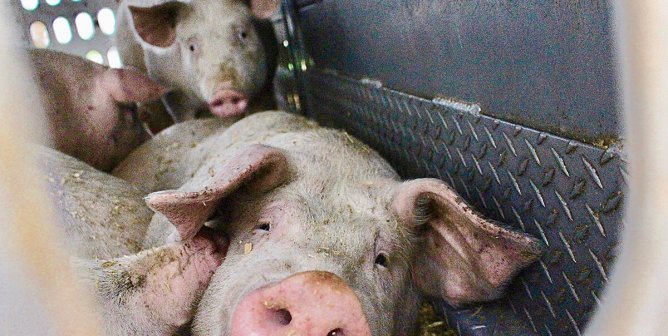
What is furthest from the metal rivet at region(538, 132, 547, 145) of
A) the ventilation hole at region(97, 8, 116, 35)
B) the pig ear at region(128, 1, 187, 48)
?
the ventilation hole at region(97, 8, 116, 35)

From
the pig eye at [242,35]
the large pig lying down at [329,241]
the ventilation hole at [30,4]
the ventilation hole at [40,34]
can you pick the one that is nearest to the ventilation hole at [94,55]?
the ventilation hole at [40,34]

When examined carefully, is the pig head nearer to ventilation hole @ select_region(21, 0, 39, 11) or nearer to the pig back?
the pig back

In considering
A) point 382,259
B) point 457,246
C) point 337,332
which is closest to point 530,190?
point 457,246

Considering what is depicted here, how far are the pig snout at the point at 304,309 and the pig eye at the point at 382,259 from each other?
0.38 m

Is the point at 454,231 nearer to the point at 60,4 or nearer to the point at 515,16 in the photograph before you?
the point at 515,16

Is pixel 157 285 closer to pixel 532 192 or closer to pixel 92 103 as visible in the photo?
pixel 532 192

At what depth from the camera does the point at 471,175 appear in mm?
2141

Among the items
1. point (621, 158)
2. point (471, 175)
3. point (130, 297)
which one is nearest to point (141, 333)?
point (130, 297)

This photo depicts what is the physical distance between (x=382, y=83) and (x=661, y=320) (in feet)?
7.56

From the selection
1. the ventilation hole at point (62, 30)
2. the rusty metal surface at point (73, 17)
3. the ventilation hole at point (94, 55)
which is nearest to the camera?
the rusty metal surface at point (73, 17)

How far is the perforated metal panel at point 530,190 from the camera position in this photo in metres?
1.49

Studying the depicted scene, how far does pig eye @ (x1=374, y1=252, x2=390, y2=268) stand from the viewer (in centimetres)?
185

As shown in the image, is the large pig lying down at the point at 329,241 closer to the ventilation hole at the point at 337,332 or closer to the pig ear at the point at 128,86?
the ventilation hole at the point at 337,332

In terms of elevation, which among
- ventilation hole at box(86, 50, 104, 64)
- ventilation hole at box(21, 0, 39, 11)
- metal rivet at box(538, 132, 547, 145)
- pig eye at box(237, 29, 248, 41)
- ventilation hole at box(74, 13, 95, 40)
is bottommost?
ventilation hole at box(86, 50, 104, 64)
